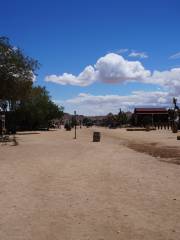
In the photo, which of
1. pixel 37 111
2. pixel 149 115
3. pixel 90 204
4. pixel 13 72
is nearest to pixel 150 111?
pixel 149 115

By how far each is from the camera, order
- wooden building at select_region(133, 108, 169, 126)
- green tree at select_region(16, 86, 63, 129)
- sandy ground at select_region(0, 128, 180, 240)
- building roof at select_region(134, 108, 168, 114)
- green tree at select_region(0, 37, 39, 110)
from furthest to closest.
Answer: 1. building roof at select_region(134, 108, 168, 114)
2. wooden building at select_region(133, 108, 169, 126)
3. green tree at select_region(16, 86, 63, 129)
4. green tree at select_region(0, 37, 39, 110)
5. sandy ground at select_region(0, 128, 180, 240)

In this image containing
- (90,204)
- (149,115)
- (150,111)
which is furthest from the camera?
(150,111)

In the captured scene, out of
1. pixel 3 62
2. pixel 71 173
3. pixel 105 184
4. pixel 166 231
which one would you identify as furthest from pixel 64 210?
pixel 3 62

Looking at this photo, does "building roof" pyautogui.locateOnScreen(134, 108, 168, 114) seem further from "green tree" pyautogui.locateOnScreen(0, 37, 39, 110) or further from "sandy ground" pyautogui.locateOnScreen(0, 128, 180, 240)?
"sandy ground" pyautogui.locateOnScreen(0, 128, 180, 240)

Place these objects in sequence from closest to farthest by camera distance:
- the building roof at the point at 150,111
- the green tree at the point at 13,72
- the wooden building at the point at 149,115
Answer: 1. the green tree at the point at 13,72
2. the wooden building at the point at 149,115
3. the building roof at the point at 150,111

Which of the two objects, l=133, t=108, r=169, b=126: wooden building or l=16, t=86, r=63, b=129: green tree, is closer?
l=16, t=86, r=63, b=129: green tree

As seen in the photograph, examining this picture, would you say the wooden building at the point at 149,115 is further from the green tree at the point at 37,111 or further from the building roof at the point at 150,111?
the green tree at the point at 37,111

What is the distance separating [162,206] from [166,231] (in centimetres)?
223

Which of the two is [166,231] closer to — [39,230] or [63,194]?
[39,230]

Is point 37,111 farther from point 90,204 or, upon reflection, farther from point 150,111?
point 90,204

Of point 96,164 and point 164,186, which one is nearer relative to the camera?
point 164,186

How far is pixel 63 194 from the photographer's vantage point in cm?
1238

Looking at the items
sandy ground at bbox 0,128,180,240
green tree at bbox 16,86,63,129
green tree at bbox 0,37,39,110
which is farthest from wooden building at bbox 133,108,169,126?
sandy ground at bbox 0,128,180,240

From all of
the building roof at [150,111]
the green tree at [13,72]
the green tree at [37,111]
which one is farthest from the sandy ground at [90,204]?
the building roof at [150,111]
